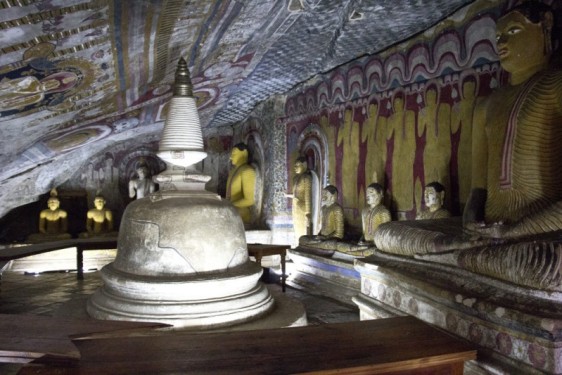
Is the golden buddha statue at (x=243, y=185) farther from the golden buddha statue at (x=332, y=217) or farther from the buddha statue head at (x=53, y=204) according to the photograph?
the buddha statue head at (x=53, y=204)

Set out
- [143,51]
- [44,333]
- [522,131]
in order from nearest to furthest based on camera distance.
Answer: [44,333], [522,131], [143,51]

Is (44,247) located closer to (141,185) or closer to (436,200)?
(141,185)

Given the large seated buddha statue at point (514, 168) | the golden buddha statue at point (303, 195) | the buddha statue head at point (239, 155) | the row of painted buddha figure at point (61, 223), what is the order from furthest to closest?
the buddha statue head at point (239, 155) → the row of painted buddha figure at point (61, 223) → the golden buddha statue at point (303, 195) → the large seated buddha statue at point (514, 168)

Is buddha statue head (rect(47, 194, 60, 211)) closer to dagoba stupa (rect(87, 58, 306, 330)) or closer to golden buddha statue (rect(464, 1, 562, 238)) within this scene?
dagoba stupa (rect(87, 58, 306, 330))

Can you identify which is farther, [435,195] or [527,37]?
[435,195]

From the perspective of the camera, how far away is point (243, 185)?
9891mm

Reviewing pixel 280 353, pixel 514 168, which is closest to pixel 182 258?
pixel 280 353

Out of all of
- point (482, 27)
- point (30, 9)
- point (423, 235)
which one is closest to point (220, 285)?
point (423, 235)

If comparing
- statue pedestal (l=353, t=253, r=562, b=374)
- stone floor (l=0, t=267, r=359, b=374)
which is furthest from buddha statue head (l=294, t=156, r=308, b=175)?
statue pedestal (l=353, t=253, r=562, b=374)

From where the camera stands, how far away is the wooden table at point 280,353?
1854 millimetres

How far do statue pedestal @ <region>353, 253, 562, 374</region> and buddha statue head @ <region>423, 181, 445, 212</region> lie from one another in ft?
4.87

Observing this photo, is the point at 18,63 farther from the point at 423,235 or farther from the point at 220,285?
the point at 423,235

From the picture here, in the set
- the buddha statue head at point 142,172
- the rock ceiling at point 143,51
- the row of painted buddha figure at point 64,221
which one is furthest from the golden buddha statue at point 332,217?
the buddha statue head at point 142,172

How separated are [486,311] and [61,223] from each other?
9401mm
